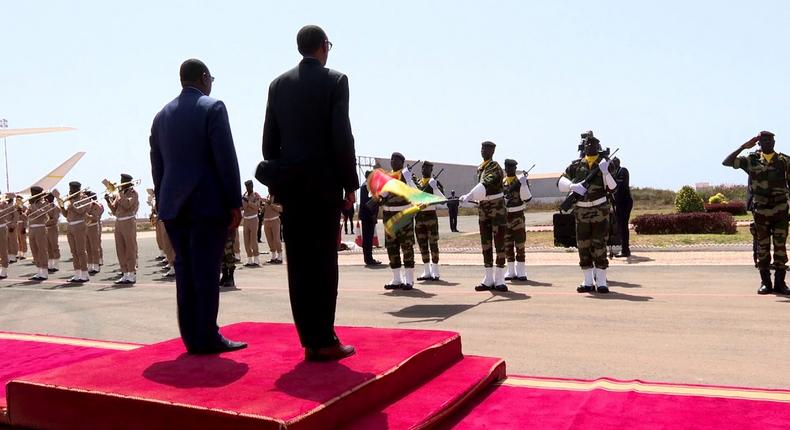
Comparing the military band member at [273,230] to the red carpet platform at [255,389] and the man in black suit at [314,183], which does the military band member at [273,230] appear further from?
the man in black suit at [314,183]

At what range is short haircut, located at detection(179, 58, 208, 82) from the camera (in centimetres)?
489

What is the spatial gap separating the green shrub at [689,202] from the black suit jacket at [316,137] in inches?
1015

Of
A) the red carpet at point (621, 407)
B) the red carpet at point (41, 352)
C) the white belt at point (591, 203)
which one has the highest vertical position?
the white belt at point (591, 203)

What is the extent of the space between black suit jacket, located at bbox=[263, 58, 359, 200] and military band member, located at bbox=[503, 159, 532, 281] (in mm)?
8500

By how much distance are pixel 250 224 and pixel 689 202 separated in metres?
18.0

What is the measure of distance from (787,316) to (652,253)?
8.65m

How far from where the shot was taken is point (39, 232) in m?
16.9

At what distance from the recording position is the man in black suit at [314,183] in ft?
14.0

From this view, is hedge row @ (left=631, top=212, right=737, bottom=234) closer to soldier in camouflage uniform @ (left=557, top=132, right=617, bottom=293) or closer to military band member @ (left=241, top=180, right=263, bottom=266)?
military band member @ (left=241, top=180, right=263, bottom=266)

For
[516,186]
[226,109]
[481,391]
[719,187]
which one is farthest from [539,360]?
[719,187]

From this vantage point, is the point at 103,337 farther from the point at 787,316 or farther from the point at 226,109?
the point at 787,316

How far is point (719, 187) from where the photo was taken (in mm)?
52250

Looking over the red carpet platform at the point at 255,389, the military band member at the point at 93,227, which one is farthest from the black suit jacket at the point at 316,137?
the military band member at the point at 93,227

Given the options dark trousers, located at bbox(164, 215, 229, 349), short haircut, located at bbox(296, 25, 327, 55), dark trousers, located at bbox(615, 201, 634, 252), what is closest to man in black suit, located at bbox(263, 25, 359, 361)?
short haircut, located at bbox(296, 25, 327, 55)
